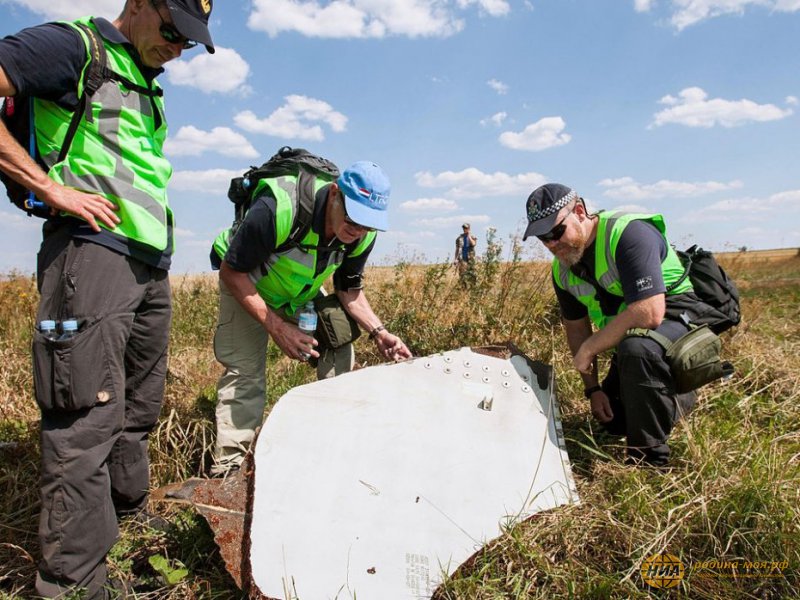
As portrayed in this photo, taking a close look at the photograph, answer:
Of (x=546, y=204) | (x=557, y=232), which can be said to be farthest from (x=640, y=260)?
(x=546, y=204)

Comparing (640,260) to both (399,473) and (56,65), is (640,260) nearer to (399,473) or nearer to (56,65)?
(399,473)

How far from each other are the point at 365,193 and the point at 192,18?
983mm

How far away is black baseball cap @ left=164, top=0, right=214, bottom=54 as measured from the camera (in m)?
1.98

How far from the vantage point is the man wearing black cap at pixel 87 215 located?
1.79 meters

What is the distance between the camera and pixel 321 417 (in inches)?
87.9

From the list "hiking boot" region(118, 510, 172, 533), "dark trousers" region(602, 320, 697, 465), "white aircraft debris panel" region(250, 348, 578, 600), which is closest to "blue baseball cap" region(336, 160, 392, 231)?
"white aircraft debris panel" region(250, 348, 578, 600)

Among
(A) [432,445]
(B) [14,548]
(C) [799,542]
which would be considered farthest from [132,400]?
(C) [799,542]

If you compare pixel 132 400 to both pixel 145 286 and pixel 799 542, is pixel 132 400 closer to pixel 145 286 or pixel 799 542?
pixel 145 286

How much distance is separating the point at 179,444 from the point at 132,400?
0.67 m

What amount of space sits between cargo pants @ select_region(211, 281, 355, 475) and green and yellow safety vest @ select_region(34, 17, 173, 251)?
2.52 feet

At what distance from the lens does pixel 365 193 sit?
250cm

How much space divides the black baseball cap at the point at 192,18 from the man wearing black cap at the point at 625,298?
1684 millimetres

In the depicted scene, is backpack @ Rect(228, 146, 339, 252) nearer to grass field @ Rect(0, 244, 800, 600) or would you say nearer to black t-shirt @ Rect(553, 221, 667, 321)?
grass field @ Rect(0, 244, 800, 600)

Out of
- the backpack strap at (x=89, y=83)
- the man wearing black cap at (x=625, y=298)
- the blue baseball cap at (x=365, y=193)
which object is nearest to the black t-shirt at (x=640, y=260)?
the man wearing black cap at (x=625, y=298)
